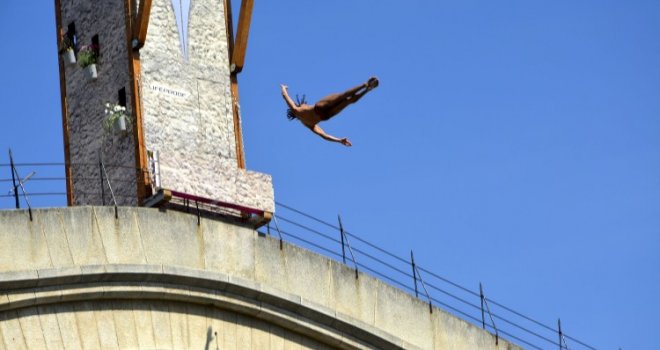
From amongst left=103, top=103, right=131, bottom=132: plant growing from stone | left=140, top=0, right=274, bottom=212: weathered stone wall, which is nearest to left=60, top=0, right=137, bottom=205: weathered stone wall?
left=103, top=103, right=131, bottom=132: plant growing from stone

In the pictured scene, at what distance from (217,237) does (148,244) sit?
1.92 meters

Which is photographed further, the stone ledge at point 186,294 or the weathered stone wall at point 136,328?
the stone ledge at point 186,294

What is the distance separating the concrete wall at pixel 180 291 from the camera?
132ft

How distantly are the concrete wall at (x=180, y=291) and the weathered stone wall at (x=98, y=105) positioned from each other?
4.38 m

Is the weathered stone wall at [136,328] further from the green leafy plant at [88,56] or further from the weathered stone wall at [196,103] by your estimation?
the green leafy plant at [88,56]

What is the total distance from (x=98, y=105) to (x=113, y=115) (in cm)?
136

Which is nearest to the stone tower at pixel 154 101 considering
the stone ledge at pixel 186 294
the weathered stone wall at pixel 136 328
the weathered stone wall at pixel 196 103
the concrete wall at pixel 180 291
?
the weathered stone wall at pixel 196 103

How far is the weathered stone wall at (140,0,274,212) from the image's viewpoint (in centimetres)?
4619

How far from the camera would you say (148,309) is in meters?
41.8

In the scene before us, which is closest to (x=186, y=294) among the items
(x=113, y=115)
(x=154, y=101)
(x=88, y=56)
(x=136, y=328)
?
(x=136, y=328)

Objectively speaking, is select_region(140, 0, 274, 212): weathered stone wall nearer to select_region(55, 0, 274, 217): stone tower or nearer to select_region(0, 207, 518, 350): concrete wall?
select_region(55, 0, 274, 217): stone tower

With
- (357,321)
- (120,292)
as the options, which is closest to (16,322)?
(120,292)

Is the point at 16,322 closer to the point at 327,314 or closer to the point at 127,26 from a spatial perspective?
the point at 327,314

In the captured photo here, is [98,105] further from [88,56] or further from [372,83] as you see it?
[372,83]
